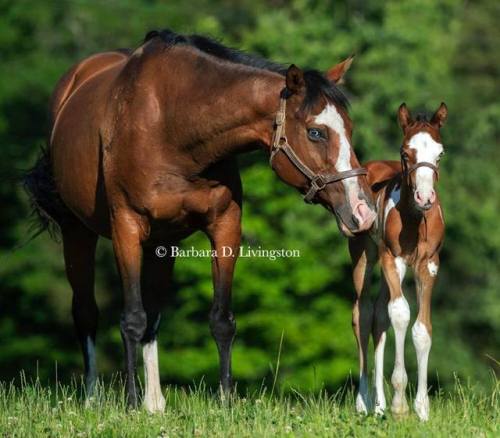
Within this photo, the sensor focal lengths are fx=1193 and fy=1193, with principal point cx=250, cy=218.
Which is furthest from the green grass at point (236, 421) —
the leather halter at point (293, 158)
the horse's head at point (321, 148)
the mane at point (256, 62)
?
the mane at point (256, 62)

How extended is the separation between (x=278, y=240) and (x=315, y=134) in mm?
19916

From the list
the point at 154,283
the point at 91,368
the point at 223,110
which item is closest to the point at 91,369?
the point at 91,368

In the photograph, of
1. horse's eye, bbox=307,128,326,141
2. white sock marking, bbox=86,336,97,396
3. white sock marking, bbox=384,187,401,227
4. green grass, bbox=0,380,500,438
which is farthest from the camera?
white sock marking, bbox=86,336,97,396

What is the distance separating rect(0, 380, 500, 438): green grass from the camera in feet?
19.5

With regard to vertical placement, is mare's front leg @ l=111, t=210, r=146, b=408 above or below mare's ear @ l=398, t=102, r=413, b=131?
below

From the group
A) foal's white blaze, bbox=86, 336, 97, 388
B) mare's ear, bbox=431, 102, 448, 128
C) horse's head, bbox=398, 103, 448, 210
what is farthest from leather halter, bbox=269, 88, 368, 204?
foal's white blaze, bbox=86, 336, 97, 388

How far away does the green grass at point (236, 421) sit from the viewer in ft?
19.5

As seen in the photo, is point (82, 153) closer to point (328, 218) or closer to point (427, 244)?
point (427, 244)

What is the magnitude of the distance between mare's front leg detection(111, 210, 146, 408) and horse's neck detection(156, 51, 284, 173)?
565 millimetres

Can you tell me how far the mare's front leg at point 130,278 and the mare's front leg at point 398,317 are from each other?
1582 mm

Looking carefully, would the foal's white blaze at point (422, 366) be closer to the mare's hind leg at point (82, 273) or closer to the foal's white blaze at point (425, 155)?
the foal's white blaze at point (425, 155)

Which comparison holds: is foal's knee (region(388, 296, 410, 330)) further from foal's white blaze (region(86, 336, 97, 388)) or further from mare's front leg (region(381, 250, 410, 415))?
foal's white blaze (region(86, 336, 97, 388))

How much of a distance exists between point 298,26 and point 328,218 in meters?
5.25

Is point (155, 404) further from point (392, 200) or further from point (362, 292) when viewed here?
point (392, 200)
